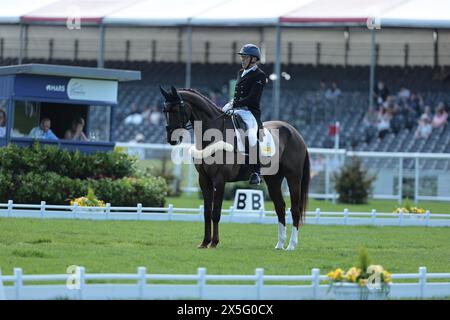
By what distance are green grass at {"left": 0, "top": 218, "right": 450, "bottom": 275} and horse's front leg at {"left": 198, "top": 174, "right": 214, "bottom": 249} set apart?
0.82ft

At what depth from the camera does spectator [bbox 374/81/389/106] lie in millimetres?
42944

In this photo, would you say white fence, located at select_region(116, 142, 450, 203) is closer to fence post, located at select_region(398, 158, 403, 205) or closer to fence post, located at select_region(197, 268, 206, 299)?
fence post, located at select_region(398, 158, 403, 205)

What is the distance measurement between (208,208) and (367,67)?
3245 centimetres

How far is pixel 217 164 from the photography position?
53.5 ft

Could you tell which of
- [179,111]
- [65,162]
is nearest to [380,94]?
[65,162]

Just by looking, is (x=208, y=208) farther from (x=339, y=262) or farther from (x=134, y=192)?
(x=134, y=192)

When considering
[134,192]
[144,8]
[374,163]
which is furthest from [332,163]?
[134,192]

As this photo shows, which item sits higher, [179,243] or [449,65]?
[449,65]

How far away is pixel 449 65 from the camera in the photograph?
45.8 m

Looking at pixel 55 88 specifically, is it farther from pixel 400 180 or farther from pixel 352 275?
pixel 400 180

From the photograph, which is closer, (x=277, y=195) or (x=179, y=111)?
(x=179, y=111)

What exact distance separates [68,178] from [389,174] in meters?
16.4

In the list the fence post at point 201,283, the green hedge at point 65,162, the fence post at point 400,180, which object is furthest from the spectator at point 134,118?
the fence post at point 201,283

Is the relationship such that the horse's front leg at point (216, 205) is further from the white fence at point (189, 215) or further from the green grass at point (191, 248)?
the white fence at point (189, 215)
